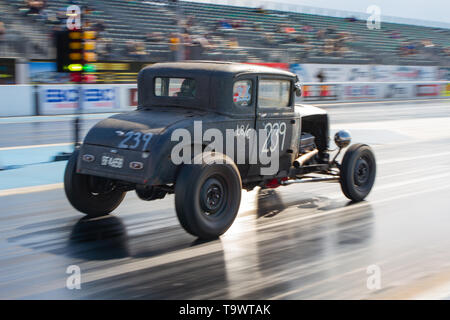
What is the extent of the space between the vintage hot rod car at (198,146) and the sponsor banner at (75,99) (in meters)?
13.4

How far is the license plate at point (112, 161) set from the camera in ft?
20.3

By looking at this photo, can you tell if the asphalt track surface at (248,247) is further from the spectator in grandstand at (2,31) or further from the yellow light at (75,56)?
the spectator in grandstand at (2,31)

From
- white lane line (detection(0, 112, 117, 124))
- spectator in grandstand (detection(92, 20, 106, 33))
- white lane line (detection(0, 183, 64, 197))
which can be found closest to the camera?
white lane line (detection(0, 183, 64, 197))

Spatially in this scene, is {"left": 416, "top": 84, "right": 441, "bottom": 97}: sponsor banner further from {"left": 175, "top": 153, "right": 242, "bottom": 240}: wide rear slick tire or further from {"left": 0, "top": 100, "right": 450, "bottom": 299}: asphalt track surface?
{"left": 175, "top": 153, "right": 242, "bottom": 240}: wide rear slick tire

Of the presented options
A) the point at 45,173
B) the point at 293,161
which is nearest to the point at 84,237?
the point at 293,161

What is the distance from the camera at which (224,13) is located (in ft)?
112

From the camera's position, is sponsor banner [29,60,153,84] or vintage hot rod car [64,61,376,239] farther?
sponsor banner [29,60,153,84]

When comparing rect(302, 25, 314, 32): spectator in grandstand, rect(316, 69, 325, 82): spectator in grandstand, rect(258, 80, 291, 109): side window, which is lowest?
rect(316, 69, 325, 82): spectator in grandstand

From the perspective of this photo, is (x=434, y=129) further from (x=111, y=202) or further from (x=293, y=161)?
(x=111, y=202)

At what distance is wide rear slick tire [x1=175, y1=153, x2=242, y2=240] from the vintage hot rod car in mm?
10

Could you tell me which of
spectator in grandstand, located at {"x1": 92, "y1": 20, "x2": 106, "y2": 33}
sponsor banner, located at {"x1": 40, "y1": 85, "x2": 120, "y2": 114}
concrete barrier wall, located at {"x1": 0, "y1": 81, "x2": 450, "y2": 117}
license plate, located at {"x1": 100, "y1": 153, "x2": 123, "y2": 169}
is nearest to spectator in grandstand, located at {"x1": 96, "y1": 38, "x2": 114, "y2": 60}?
spectator in grandstand, located at {"x1": 92, "y1": 20, "x2": 106, "y2": 33}

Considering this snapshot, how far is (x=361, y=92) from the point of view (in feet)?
113

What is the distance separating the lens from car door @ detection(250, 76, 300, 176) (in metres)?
7.00

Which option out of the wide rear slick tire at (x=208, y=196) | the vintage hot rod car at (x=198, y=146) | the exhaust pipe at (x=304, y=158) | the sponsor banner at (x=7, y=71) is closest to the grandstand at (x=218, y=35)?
the sponsor banner at (x=7, y=71)
